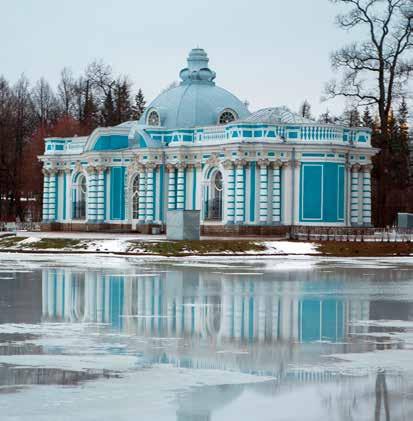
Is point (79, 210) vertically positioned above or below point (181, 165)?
below

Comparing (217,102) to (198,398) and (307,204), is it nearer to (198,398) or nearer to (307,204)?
(307,204)

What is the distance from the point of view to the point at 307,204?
204 ft

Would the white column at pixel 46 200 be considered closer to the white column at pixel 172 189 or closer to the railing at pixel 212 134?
the white column at pixel 172 189

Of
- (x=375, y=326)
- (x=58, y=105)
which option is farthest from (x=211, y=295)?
(x=58, y=105)

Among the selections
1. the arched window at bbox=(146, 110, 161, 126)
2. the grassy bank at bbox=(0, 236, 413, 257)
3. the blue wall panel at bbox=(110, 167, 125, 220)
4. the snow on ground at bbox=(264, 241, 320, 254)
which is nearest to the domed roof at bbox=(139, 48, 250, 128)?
the arched window at bbox=(146, 110, 161, 126)

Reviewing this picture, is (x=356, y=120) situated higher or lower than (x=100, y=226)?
higher

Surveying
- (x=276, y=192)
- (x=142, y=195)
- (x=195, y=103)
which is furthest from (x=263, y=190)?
(x=195, y=103)

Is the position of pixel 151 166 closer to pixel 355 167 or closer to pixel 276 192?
pixel 276 192

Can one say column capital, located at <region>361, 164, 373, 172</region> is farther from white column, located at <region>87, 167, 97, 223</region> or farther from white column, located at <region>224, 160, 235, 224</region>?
white column, located at <region>87, 167, 97, 223</region>

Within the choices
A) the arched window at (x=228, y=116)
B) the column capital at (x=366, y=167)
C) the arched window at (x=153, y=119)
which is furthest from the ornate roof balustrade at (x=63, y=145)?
the column capital at (x=366, y=167)

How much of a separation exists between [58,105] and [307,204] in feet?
161

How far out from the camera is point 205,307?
904 inches

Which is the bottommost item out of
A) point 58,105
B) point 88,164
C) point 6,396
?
point 6,396

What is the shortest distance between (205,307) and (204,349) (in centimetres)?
675
